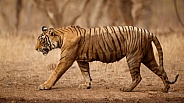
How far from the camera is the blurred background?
2395cm

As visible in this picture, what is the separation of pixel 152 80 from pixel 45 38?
278 centimetres

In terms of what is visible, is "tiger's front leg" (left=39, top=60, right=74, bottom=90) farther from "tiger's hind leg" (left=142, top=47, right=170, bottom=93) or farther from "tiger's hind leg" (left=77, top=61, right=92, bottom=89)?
"tiger's hind leg" (left=142, top=47, right=170, bottom=93)

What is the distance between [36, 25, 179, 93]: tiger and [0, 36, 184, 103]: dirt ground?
37cm

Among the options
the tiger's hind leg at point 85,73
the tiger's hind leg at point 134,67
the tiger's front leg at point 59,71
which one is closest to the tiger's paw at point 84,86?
the tiger's hind leg at point 85,73

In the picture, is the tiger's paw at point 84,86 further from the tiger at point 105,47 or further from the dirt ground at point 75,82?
the tiger at point 105,47

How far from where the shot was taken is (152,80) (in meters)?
12.2

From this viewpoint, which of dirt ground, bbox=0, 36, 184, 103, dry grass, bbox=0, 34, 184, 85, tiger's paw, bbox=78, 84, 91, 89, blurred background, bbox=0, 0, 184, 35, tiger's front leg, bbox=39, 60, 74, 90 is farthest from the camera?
blurred background, bbox=0, 0, 184, 35

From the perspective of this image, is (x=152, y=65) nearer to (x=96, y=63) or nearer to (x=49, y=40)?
(x=49, y=40)

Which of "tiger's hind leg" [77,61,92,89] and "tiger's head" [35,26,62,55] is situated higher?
"tiger's head" [35,26,62,55]

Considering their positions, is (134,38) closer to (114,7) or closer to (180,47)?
(180,47)

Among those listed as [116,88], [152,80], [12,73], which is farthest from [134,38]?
Result: [12,73]

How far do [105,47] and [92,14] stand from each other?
2105cm

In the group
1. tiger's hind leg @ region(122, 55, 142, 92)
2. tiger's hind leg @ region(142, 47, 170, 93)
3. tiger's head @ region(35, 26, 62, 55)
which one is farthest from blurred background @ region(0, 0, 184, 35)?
tiger's hind leg @ region(122, 55, 142, 92)

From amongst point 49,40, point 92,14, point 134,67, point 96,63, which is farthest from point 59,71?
point 92,14
